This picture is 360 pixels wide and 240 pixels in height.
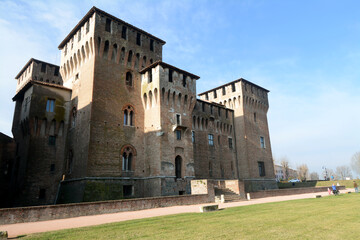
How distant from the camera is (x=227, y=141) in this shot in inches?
1496

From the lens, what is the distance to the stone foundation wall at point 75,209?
1305 cm

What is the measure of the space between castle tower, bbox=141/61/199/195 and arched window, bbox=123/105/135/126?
155 centimetres

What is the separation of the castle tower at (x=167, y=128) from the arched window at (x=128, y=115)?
155 cm

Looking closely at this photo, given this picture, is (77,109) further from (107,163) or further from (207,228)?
A: (207,228)

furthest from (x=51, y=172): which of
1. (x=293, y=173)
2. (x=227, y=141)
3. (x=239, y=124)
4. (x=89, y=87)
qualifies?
(x=293, y=173)

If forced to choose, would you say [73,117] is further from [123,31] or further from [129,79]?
[123,31]

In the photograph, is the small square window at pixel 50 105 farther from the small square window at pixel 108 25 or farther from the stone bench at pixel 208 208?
the stone bench at pixel 208 208

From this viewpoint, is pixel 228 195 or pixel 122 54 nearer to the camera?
pixel 228 195

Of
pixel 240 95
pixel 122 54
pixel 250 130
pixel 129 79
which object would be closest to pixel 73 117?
pixel 129 79

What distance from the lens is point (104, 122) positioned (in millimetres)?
24109

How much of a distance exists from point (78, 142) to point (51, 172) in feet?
13.8

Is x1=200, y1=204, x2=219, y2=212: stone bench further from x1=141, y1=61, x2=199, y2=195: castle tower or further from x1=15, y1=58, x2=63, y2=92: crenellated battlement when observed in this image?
x1=15, y1=58, x2=63, y2=92: crenellated battlement

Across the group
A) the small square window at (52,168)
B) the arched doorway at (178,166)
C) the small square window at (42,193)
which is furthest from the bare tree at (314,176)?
the small square window at (42,193)

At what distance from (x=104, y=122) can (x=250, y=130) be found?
24.4 meters
